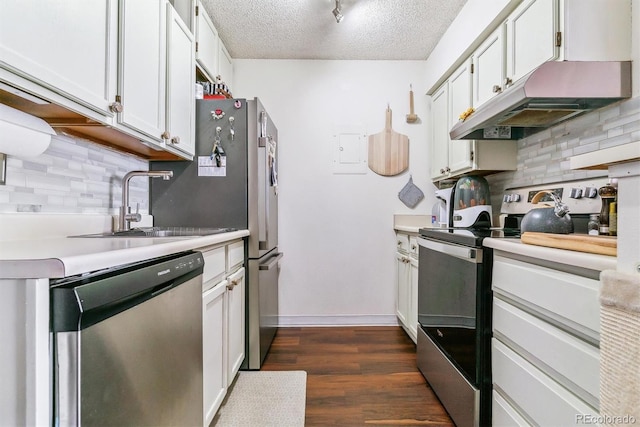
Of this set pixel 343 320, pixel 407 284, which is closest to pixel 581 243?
pixel 407 284

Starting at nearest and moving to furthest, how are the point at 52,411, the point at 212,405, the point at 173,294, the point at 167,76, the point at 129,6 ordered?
the point at 52,411 < the point at 173,294 < the point at 129,6 < the point at 212,405 < the point at 167,76

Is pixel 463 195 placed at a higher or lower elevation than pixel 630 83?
lower

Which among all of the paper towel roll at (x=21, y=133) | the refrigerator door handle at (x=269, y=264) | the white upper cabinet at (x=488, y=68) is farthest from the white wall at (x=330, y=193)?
the paper towel roll at (x=21, y=133)

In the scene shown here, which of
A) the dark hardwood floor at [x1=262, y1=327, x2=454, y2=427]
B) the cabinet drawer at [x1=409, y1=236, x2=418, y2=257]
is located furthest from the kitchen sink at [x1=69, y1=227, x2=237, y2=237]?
the cabinet drawer at [x1=409, y1=236, x2=418, y2=257]

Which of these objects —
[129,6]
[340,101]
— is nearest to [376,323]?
[340,101]

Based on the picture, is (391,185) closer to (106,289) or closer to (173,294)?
(173,294)

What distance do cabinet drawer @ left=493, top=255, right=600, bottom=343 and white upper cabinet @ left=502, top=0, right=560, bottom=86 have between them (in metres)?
1.00

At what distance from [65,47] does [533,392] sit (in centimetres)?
182

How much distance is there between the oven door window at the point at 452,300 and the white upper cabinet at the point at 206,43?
1.93 metres

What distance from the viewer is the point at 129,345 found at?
821 mm

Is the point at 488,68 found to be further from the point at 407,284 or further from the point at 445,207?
the point at 407,284

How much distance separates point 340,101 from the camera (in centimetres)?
312

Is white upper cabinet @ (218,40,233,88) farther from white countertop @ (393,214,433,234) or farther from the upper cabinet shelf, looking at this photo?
white countertop @ (393,214,433,234)

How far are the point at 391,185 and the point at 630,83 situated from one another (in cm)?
188
